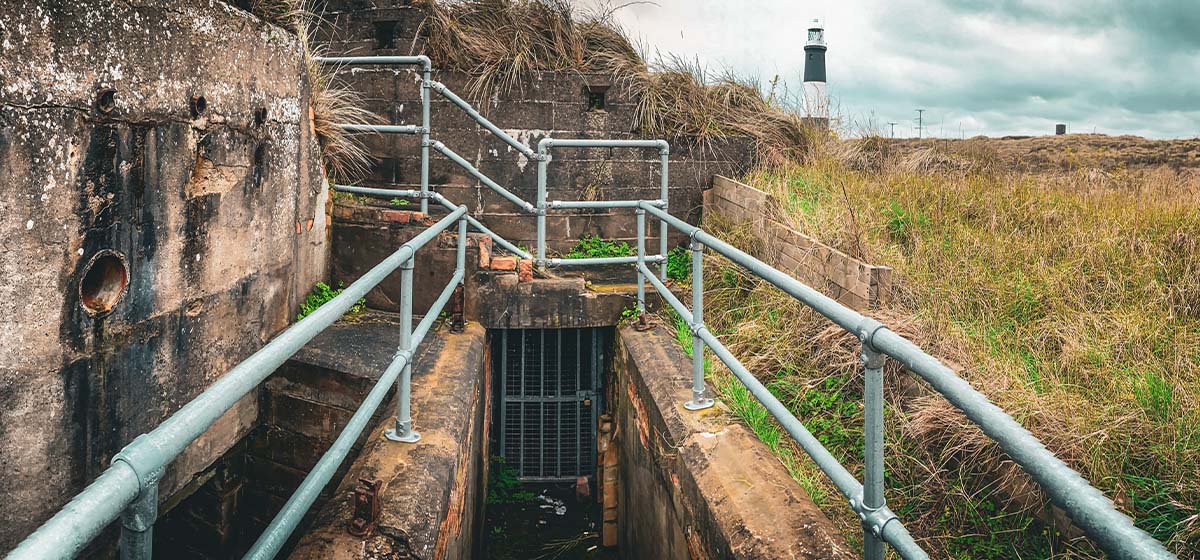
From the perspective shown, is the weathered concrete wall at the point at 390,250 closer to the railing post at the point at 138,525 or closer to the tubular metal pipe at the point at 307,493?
the tubular metal pipe at the point at 307,493

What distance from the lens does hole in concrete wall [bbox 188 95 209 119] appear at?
3.85m

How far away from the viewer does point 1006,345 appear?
171 inches

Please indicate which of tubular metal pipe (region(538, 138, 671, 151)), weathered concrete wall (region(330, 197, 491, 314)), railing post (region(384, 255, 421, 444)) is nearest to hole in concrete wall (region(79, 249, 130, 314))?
railing post (region(384, 255, 421, 444))

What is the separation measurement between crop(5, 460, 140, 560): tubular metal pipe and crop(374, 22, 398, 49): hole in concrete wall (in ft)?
24.6

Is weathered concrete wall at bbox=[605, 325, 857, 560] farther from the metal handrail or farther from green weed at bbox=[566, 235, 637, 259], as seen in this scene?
green weed at bbox=[566, 235, 637, 259]

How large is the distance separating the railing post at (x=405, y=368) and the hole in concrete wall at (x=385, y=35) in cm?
→ 533

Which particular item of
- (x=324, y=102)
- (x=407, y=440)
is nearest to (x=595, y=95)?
(x=324, y=102)

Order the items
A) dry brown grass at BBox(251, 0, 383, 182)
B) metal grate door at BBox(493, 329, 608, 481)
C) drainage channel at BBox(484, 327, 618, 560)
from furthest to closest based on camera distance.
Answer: metal grate door at BBox(493, 329, 608, 481) → drainage channel at BBox(484, 327, 618, 560) → dry brown grass at BBox(251, 0, 383, 182)

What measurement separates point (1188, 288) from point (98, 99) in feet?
17.2

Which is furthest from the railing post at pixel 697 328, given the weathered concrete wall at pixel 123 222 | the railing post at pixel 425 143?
the railing post at pixel 425 143

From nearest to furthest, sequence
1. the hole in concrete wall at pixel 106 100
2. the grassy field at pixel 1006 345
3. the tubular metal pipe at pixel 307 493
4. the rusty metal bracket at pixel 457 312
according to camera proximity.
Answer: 1. the tubular metal pipe at pixel 307 493
2. the grassy field at pixel 1006 345
3. the hole in concrete wall at pixel 106 100
4. the rusty metal bracket at pixel 457 312

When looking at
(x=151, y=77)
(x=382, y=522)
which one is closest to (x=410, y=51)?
(x=151, y=77)

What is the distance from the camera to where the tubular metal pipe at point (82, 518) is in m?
0.98

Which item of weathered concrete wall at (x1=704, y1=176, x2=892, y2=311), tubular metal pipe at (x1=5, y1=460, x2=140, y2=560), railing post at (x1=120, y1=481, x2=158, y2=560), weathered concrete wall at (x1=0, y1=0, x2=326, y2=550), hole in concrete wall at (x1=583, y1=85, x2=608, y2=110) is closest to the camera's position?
A: tubular metal pipe at (x1=5, y1=460, x2=140, y2=560)
